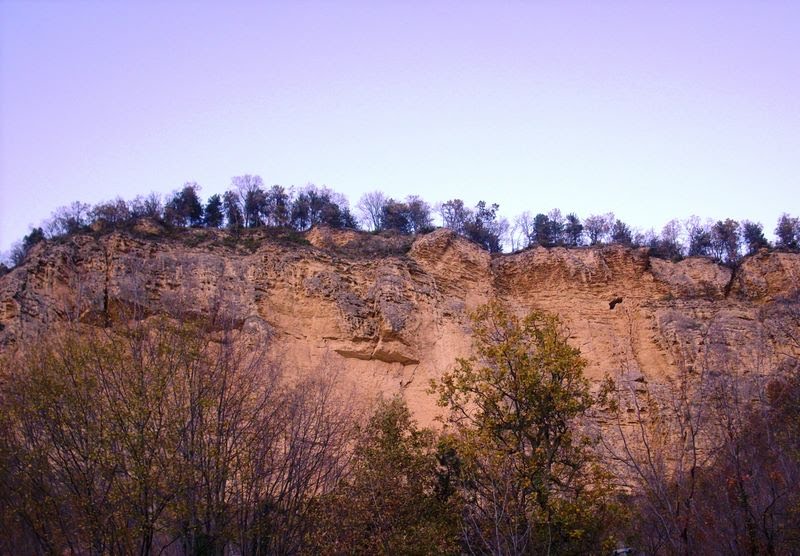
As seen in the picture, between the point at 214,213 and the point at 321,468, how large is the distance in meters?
24.0

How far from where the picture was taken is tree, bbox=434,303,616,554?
14.8 meters

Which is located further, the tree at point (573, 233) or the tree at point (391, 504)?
the tree at point (573, 233)

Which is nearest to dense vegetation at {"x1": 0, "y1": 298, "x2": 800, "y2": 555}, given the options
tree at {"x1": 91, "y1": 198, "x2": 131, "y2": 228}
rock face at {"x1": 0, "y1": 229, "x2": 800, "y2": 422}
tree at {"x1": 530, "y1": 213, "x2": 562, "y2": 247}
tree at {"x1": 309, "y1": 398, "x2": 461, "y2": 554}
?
tree at {"x1": 309, "y1": 398, "x2": 461, "y2": 554}

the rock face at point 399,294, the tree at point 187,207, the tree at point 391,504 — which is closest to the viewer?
the tree at point 391,504

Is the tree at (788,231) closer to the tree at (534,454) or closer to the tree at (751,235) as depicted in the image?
the tree at (751,235)

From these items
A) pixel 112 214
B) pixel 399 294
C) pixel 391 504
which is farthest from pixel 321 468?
pixel 112 214

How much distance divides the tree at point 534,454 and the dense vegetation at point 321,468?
5cm

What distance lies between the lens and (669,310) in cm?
3416

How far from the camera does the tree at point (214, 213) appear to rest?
39.6 m

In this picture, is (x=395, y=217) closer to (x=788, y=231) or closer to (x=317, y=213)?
(x=317, y=213)

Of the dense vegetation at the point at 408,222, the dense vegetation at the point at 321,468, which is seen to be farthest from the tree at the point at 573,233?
the dense vegetation at the point at 321,468

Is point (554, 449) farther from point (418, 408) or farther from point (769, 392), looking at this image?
point (418, 408)

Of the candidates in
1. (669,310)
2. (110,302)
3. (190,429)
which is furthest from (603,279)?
(190,429)

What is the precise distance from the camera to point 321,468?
18.8 m
